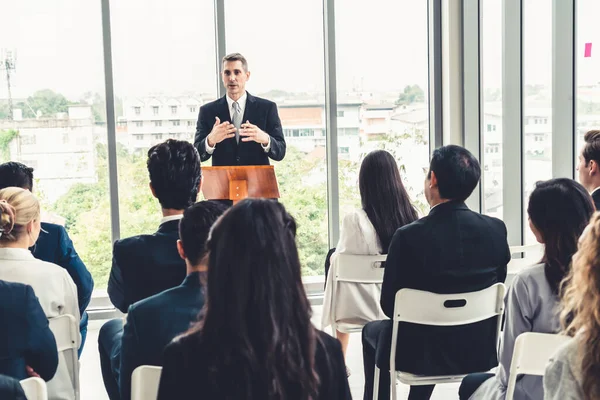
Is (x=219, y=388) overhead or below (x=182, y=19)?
below

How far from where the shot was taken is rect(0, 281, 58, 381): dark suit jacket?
7.28 feet

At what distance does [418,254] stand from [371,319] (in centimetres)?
98

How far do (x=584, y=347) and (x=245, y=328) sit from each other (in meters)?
0.69

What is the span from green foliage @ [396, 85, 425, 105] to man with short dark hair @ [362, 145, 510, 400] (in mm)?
3432

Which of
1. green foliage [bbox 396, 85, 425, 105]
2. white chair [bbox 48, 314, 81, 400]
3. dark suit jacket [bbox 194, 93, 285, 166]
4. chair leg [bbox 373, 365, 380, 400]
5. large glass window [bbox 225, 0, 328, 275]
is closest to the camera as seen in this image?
white chair [bbox 48, 314, 81, 400]

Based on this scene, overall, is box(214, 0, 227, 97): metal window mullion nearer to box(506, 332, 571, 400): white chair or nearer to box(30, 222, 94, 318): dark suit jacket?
box(30, 222, 94, 318): dark suit jacket

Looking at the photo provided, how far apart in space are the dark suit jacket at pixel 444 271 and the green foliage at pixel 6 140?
158 inches

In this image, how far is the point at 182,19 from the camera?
238 inches

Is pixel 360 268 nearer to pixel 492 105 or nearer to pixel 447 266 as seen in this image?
pixel 447 266

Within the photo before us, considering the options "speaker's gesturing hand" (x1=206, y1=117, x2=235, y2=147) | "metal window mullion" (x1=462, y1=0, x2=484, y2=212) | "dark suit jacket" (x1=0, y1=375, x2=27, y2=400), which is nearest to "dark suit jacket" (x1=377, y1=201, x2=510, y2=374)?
"dark suit jacket" (x1=0, y1=375, x2=27, y2=400)

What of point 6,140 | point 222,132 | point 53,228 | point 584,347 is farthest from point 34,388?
point 6,140

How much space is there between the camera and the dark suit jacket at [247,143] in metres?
5.02

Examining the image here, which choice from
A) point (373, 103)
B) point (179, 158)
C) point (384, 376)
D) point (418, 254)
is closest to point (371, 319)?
point (384, 376)

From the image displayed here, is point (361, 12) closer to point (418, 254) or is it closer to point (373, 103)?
point (373, 103)
